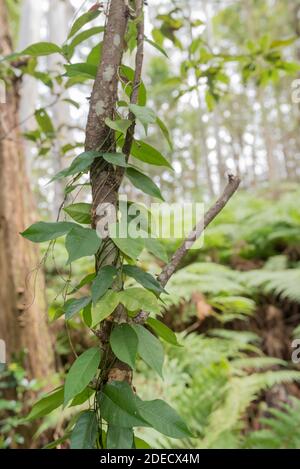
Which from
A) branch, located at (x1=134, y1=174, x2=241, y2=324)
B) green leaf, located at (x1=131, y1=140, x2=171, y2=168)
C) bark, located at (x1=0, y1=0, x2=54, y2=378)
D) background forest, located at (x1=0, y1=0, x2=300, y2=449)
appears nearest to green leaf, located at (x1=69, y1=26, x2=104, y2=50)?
background forest, located at (x1=0, y1=0, x2=300, y2=449)

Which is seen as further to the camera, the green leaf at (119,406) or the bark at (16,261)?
the bark at (16,261)

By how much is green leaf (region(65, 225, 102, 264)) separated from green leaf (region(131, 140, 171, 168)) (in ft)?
0.71

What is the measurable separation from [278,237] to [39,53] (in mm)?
3417

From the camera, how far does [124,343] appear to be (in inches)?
26.4

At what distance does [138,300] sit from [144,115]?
1.00ft

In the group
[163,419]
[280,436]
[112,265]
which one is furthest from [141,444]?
[280,436]

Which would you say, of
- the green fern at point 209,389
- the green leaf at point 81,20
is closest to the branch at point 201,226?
the green leaf at point 81,20

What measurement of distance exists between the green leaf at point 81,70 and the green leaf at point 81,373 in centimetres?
53

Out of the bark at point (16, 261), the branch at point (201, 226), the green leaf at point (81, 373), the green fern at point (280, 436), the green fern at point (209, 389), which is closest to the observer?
the green leaf at point (81, 373)

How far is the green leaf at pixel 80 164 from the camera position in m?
0.72

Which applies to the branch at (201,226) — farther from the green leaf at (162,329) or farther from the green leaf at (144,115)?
the green leaf at (144,115)

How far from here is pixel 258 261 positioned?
4.12 metres

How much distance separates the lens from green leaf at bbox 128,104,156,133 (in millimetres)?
672
